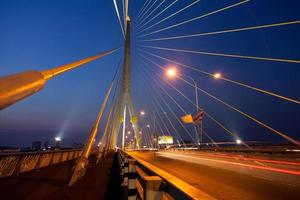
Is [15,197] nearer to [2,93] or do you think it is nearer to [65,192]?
[65,192]

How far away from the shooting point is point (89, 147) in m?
10.9

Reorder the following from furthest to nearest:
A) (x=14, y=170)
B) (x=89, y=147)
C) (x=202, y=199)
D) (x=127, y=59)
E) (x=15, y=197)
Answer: (x=127, y=59) < (x=14, y=170) < (x=89, y=147) < (x=15, y=197) < (x=202, y=199)

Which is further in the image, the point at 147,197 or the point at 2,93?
the point at 147,197

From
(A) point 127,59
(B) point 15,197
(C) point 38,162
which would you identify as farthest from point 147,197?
(A) point 127,59

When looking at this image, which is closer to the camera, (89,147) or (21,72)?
(21,72)

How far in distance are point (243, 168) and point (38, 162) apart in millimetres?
12806

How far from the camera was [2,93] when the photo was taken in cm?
204

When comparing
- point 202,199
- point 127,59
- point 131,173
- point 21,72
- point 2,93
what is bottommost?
point 202,199

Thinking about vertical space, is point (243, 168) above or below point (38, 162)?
below

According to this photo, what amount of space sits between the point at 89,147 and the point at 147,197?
346 inches

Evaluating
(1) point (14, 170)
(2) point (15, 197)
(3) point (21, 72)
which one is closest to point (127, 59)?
(1) point (14, 170)

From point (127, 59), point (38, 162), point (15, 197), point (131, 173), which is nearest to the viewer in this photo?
point (131, 173)

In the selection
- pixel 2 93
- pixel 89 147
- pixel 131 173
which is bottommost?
pixel 131 173

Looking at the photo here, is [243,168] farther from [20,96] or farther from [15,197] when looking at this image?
[20,96]
